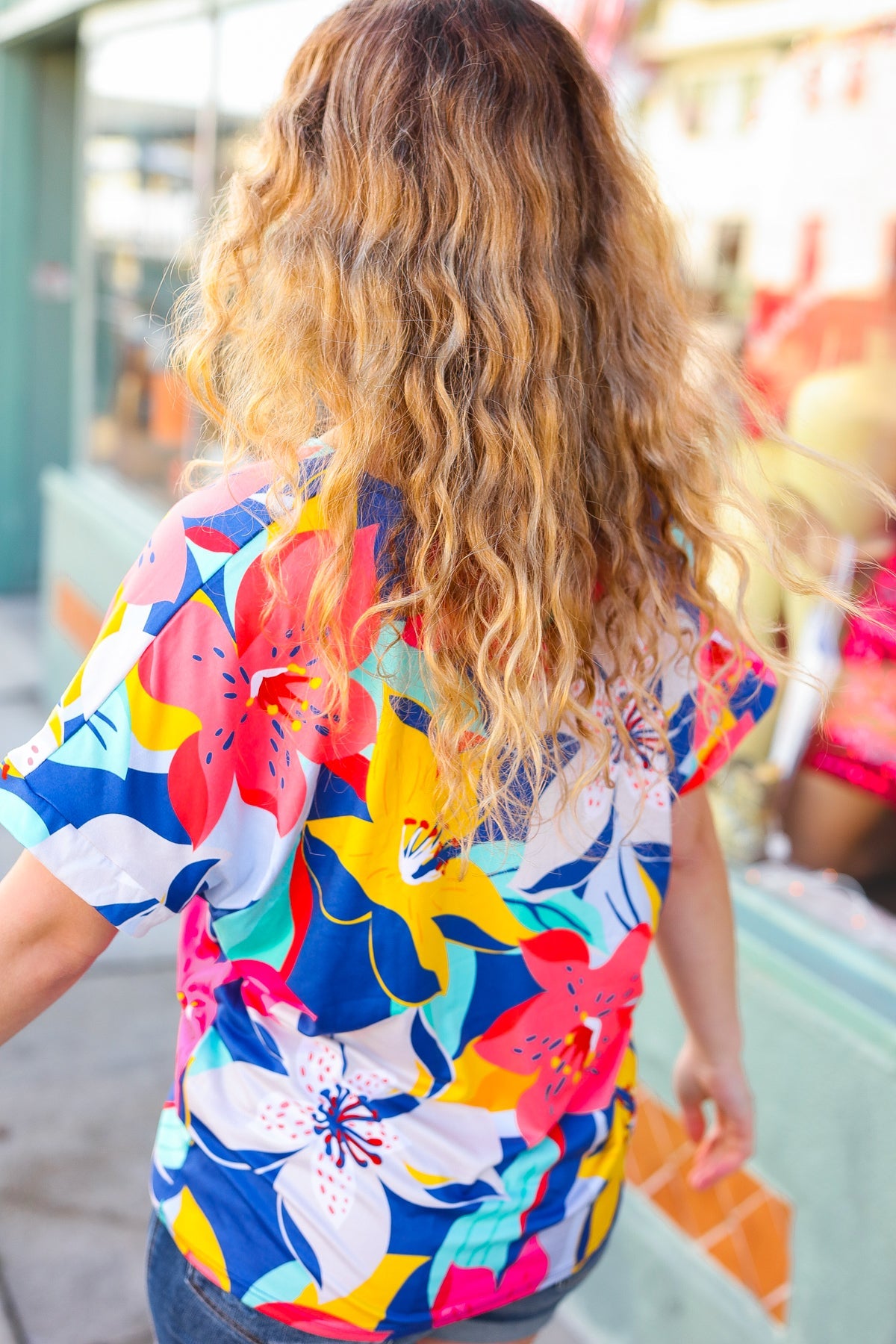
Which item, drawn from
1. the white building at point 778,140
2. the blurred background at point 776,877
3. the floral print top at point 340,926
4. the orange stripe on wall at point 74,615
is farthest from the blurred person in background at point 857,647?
the orange stripe on wall at point 74,615

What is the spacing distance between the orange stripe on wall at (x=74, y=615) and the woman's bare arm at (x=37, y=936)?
402cm

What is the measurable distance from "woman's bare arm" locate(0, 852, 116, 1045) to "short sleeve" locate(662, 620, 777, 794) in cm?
58

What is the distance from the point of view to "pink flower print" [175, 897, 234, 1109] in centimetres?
113

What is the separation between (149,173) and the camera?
5.30 meters

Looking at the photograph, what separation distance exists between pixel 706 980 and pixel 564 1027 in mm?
335

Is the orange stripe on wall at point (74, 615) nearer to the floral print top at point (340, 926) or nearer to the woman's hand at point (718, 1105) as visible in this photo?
the woman's hand at point (718, 1105)

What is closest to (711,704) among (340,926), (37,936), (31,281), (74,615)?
(340,926)

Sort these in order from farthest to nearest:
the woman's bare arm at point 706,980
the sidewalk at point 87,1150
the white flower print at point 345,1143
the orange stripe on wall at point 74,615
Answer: the orange stripe on wall at point 74,615, the sidewalk at point 87,1150, the woman's bare arm at point 706,980, the white flower print at point 345,1143

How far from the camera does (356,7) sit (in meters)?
1.04

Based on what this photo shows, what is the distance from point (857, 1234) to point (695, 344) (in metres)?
1.59

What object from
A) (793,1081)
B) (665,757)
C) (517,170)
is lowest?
(793,1081)

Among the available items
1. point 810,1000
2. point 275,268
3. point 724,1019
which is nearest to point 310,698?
point 275,268

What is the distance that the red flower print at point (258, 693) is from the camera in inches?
36.9

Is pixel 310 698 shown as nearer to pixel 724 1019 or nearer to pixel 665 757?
pixel 665 757
